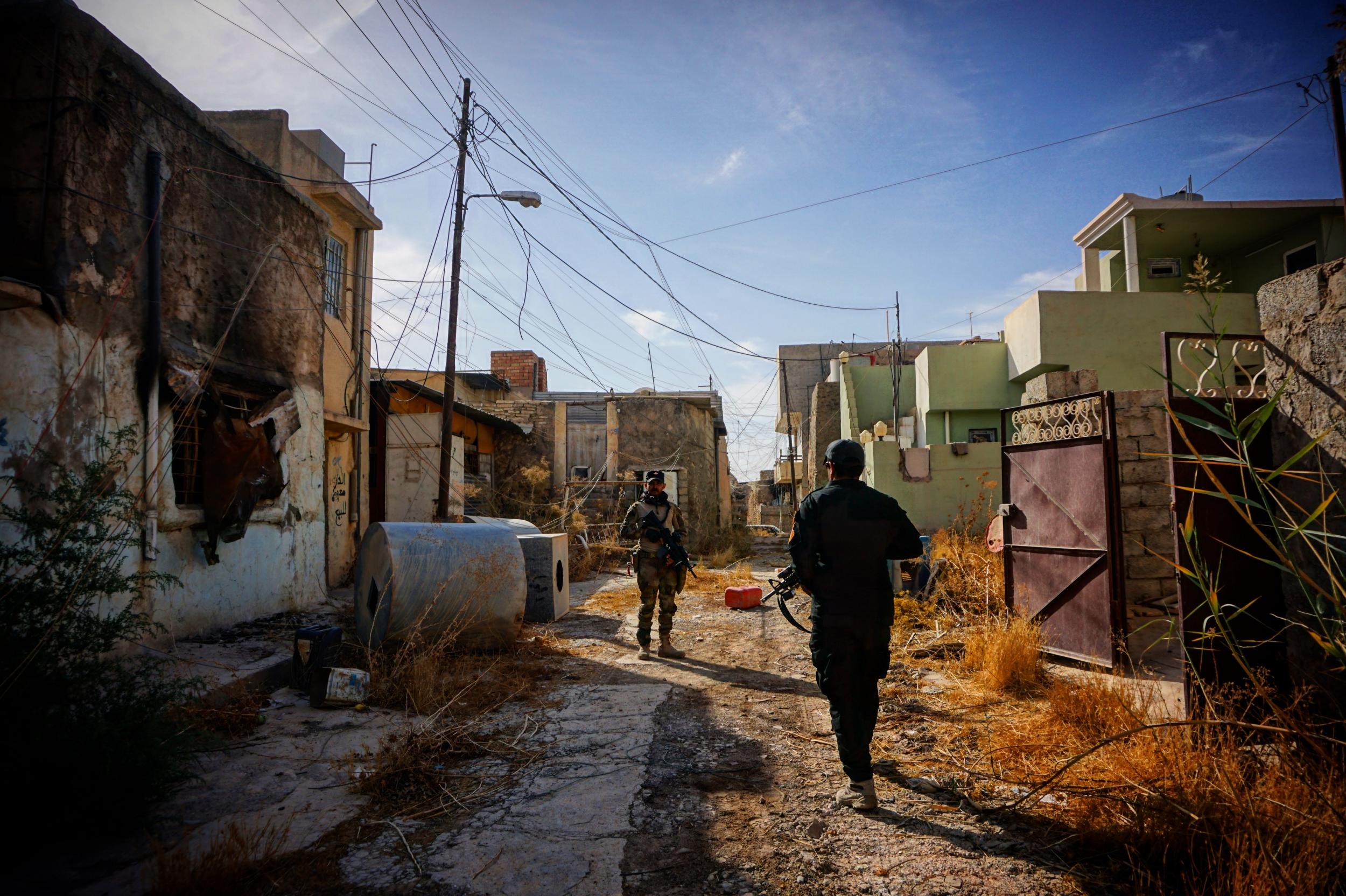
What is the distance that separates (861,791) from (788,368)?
127 ft

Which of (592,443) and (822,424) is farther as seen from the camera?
(822,424)

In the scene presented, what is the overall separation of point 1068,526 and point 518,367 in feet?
72.3

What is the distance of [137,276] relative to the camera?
6734mm

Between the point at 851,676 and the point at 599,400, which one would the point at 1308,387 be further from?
the point at 599,400

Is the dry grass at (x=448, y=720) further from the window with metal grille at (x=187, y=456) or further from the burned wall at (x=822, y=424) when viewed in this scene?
the burned wall at (x=822, y=424)

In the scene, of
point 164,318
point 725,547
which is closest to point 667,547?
point 164,318

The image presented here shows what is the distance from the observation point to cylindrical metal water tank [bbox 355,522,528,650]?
676cm

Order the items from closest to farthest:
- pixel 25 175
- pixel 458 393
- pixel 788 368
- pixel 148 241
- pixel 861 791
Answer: pixel 861 791 < pixel 25 175 < pixel 148 241 < pixel 458 393 < pixel 788 368

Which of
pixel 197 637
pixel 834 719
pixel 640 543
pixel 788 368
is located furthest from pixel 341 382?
pixel 788 368

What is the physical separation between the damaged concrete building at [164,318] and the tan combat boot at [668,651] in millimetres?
4392

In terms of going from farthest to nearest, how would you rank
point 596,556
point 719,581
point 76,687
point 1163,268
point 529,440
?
point 529,440 < point 1163,268 < point 596,556 < point 719,581 < point 76,687

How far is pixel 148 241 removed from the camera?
22.6 ft

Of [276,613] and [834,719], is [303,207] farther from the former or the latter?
[834,719]

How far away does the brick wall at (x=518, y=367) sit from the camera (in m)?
26.1
